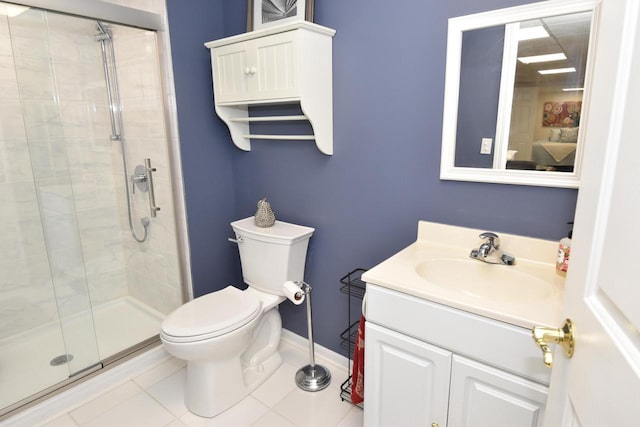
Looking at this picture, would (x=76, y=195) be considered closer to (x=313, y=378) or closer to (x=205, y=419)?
(x=205, y=419)

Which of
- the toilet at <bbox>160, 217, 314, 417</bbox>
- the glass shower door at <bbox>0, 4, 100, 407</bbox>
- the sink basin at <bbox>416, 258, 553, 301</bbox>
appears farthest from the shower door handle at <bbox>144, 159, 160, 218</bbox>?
the sink basin at <bbox>416, 258, 553, 301</bbox>

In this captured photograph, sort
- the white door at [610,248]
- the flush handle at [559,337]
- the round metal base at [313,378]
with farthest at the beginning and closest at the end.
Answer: the round metal base at [313,378], the flush handle at [559,337], the white door at [610,248]

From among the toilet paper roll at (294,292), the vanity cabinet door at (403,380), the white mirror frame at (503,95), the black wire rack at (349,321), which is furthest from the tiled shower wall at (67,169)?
the white mirror frame at (503,95)

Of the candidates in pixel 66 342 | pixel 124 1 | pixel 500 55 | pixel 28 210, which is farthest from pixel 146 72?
pixel 500 55

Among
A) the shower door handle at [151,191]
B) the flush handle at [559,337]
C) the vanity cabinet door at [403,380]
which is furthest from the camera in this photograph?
the shower door handle at [151,191]

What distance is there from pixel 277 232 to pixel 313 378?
2.68ft

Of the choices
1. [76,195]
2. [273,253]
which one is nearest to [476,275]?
[273,253]

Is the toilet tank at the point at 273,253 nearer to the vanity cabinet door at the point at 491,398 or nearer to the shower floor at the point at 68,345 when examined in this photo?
the shower floor at the point at 68,345

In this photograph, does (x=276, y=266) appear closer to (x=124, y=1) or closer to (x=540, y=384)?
(x=540, y=384)

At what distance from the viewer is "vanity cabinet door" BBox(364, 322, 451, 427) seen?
1233mm

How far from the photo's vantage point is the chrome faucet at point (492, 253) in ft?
4.68

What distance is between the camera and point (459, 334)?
3.76ft

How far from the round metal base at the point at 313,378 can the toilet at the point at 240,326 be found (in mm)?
171

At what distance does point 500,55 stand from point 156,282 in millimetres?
2360
